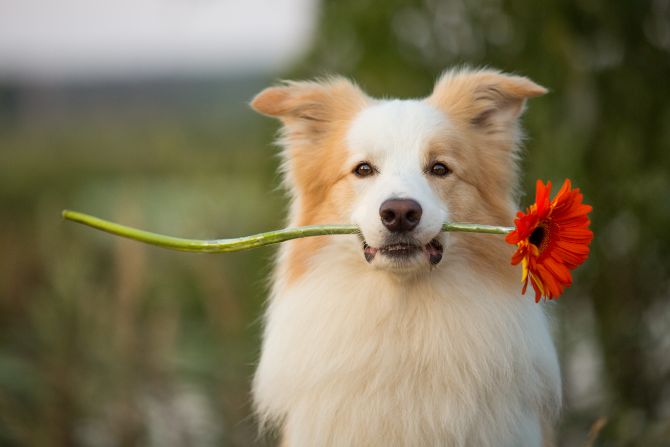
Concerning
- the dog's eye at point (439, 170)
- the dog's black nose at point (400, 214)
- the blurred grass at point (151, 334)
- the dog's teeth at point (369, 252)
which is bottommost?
the blurred grass at point (151, 334)

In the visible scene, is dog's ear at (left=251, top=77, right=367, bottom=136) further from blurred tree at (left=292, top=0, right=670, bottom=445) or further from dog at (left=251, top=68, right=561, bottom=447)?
blurred tree at (left=292, top=0, right=670, bottom=445)

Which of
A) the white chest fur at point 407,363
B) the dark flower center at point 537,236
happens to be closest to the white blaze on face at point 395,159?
the white chest fur at point 407,363

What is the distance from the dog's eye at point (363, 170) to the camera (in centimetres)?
341

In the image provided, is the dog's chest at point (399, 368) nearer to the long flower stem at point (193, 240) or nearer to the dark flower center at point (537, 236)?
the long flower stem at point (193, 240)

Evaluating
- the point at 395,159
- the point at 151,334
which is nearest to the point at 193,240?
the point at 395,159

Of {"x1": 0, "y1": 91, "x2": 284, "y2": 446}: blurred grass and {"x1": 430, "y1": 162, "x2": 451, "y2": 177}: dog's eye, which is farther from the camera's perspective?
{"x1": 0, "y1": 91, "x2": 284, "y2": 446}: blurred grass

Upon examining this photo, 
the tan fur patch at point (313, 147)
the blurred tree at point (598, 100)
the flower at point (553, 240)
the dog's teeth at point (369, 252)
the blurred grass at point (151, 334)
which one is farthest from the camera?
the blurred grass at point (151, 334)

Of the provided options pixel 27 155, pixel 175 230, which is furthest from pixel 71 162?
pixel 175 230

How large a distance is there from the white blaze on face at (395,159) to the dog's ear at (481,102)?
127mm

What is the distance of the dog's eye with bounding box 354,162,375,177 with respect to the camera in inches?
134

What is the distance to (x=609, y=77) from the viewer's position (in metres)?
5.52

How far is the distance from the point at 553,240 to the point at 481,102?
1106mm

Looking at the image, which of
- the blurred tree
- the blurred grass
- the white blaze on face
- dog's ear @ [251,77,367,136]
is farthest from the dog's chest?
the blurred tree

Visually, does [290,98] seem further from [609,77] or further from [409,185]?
[609,77]
